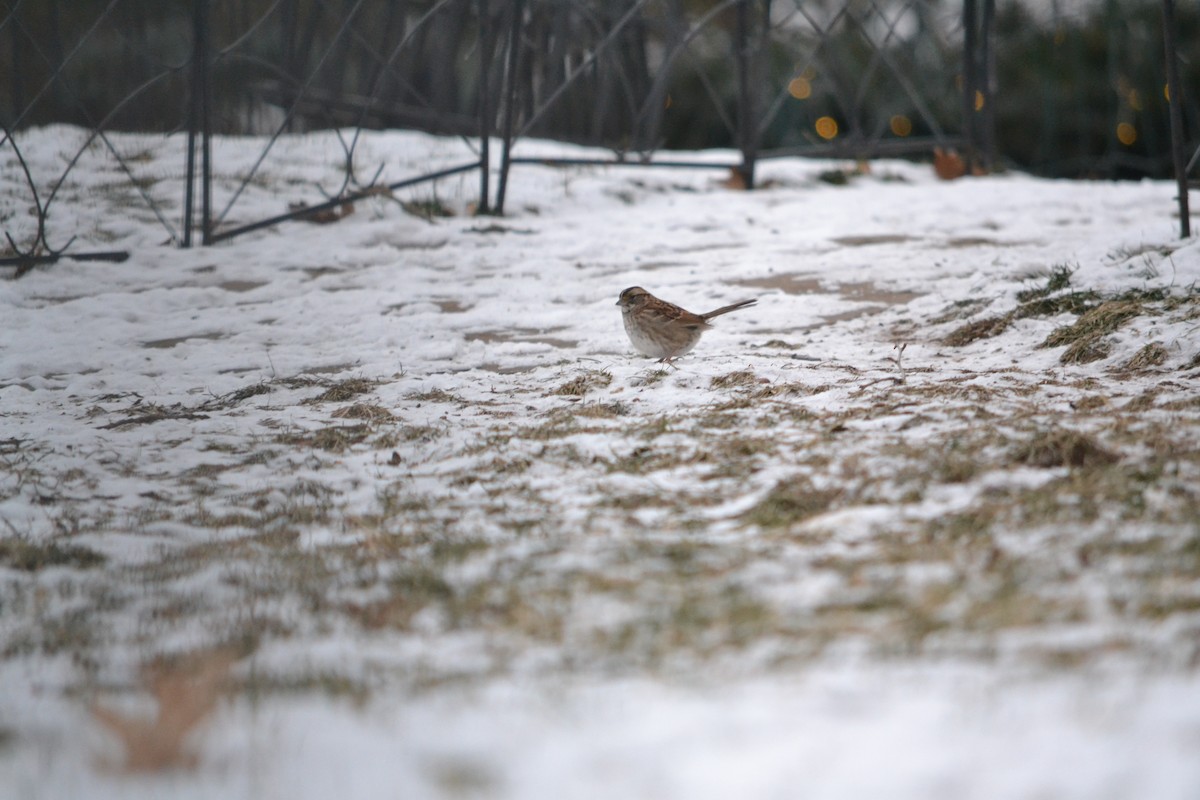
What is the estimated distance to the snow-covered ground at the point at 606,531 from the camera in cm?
190

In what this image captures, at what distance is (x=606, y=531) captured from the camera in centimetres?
293

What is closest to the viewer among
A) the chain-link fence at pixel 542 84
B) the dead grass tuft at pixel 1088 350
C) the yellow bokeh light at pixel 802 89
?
the dead grass tuft at pixel 1088 350

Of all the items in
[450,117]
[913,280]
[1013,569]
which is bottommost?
[1013,569]

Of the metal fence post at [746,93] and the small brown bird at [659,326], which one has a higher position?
the metal fence post at [746,93]

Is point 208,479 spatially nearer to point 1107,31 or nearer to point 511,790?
point 511,790

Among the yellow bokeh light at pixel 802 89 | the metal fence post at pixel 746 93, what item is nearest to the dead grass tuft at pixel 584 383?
the metal fence post at pixel 746 93

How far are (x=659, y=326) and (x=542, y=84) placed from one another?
214 inches

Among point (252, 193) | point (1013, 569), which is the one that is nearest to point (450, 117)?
point (252, 193)

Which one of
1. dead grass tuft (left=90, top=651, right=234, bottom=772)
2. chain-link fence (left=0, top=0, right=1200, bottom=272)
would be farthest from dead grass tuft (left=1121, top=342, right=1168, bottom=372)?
chain-link fence (left=0, top=0, right=1200, bottom=272)

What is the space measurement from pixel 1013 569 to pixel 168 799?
5.86 ft

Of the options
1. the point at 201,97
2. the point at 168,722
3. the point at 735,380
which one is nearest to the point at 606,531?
the point at 168,722

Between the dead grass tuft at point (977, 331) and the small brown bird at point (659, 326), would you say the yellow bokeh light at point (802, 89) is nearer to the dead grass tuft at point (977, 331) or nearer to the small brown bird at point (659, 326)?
the dead grass tuft at point (977, 331)

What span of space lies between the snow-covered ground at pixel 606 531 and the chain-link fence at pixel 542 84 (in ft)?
4.98

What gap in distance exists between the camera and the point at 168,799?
1.83 meters
